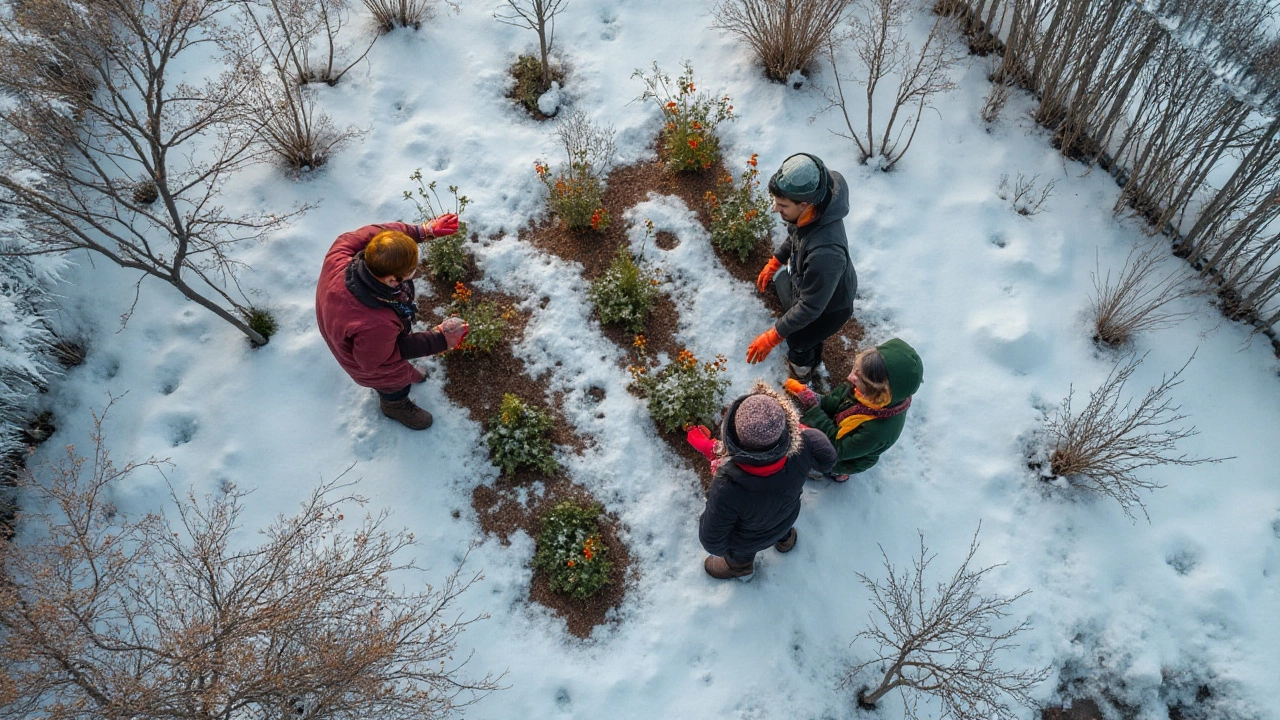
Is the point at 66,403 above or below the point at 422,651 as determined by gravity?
above

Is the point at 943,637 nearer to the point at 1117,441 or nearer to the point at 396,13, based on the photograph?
the point at 1117,441

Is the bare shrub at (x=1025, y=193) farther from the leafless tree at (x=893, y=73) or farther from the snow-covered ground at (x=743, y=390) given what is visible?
the leafless tree at (x=893, y=73)

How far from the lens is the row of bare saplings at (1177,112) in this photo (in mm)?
5113

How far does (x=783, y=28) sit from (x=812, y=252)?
2982mm

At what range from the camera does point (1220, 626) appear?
16.0ft

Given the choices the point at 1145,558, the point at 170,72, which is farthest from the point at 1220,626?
the point at 170,72

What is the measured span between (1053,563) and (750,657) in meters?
2.41

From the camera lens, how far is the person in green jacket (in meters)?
4.20

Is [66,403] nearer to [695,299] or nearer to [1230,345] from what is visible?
[695,299]

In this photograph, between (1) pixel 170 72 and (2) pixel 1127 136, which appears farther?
(1) pixel 170 72

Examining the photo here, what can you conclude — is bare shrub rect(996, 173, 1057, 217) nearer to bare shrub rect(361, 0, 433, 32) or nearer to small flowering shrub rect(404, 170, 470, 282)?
small flowering shrub rect(404, 170, 470, 282)

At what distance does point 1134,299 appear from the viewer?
541cm

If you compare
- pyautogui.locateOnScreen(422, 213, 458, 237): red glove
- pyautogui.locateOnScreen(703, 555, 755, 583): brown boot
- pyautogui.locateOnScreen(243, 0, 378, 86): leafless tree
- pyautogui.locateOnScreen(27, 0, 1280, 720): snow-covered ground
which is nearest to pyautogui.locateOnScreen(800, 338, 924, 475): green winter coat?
pyautogui.locateOnScreen(27, 0, 1280, 720): snow-covered ground

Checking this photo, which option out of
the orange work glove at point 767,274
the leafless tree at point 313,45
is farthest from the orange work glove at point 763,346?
the leafless tree at point 313,45
